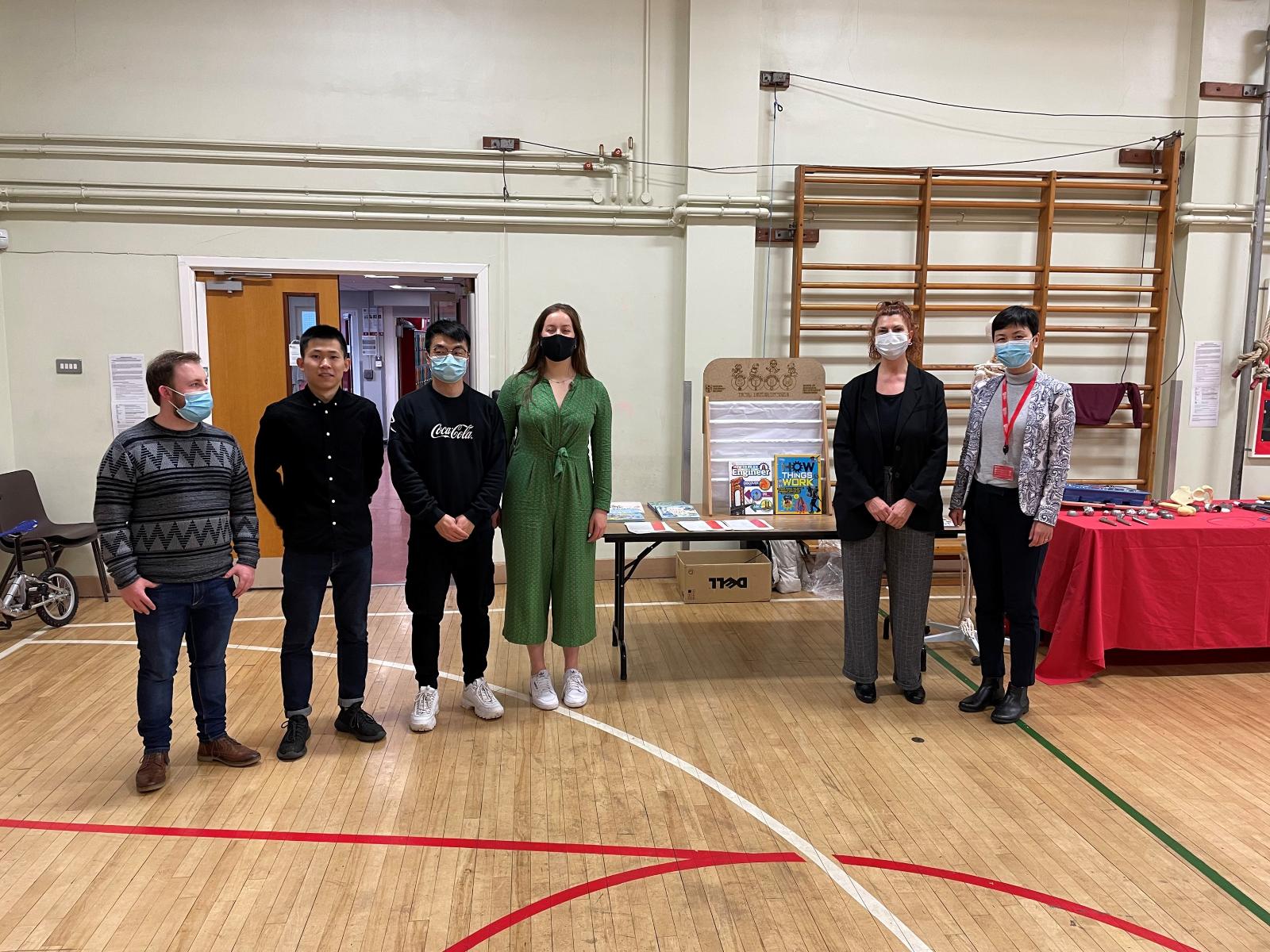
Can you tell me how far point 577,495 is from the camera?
3031 millimetres

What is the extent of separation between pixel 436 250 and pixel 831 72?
2.78 meters

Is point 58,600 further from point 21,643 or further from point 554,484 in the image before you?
point 554,484

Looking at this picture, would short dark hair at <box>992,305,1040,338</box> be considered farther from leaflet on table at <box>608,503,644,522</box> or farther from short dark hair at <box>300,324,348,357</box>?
short dark hair at <box>300,324,348,357</box>

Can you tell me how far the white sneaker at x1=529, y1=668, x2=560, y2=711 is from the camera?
3189 millimetres

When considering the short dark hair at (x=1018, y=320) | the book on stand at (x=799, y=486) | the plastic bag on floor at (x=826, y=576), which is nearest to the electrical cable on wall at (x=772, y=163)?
the book on stand at (x=799, y=486)

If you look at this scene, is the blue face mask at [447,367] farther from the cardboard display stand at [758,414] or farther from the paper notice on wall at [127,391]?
the paper notice on wall at [127,391]

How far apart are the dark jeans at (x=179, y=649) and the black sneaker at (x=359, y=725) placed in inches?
→ 16.3

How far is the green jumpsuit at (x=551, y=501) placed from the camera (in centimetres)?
300

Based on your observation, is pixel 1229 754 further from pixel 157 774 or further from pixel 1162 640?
pixel 157 774

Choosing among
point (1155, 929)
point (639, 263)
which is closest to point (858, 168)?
point (639, 263)

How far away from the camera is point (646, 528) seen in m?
3.52

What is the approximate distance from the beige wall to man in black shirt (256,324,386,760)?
8.32 ft

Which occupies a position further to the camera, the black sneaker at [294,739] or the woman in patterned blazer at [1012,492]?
the woman in patterned blazer at [1012,492]

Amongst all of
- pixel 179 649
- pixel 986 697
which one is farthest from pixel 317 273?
pixel 986 697
